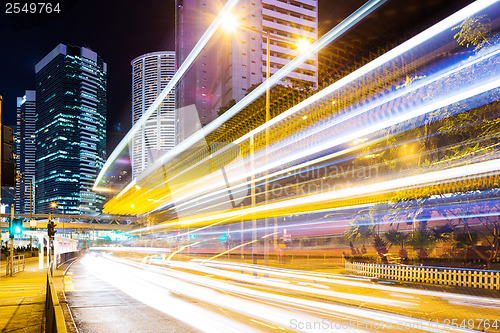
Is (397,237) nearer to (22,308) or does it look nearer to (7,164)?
(22,308)

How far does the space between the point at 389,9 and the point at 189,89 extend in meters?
126

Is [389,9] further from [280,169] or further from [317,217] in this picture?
[317,217]

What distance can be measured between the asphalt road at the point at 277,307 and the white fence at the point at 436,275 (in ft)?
4.51

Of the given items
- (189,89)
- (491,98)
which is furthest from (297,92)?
(189,89)

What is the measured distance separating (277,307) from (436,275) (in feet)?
25.9

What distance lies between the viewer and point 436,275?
15922mm

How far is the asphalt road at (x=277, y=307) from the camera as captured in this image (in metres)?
9.06

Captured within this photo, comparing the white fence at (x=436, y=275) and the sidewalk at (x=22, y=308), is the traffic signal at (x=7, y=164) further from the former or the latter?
→ the white fence at (x=436, y=275)

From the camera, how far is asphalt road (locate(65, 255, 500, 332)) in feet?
29.7

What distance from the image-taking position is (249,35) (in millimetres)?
110688
